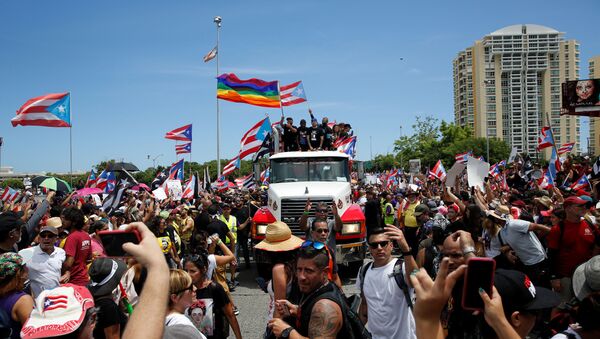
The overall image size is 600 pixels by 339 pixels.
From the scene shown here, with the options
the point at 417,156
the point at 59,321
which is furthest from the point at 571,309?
the point at 417,156

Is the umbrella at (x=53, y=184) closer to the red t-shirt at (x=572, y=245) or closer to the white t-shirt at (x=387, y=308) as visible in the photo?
the white t-shirt at (x=387, y=308)

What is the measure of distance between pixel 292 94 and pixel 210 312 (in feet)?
49.3

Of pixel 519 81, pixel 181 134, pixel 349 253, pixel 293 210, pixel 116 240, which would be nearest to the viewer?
pixel 116 240

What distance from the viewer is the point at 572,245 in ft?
20.1

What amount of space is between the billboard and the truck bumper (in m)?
26.4

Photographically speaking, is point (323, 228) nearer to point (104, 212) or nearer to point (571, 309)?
point (571, 309)

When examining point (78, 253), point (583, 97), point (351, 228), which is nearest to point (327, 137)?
point (351, 228)

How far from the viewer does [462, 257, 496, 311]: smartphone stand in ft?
6.54

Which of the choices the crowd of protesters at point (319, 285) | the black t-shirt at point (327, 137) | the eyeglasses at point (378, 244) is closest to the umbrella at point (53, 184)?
the crowd of protesters at point (319, 285)

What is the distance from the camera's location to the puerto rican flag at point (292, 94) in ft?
61.9

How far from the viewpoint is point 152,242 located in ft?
7.01

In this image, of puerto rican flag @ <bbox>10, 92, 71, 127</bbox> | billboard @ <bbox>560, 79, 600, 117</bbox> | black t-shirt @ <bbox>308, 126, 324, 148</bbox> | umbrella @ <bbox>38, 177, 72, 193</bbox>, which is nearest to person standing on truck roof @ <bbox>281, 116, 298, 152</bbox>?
black t-shirt @ <bbox>308, 126, 324, 148</bbox>

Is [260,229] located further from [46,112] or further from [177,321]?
[46,112]

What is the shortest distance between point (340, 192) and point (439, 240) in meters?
5.14
